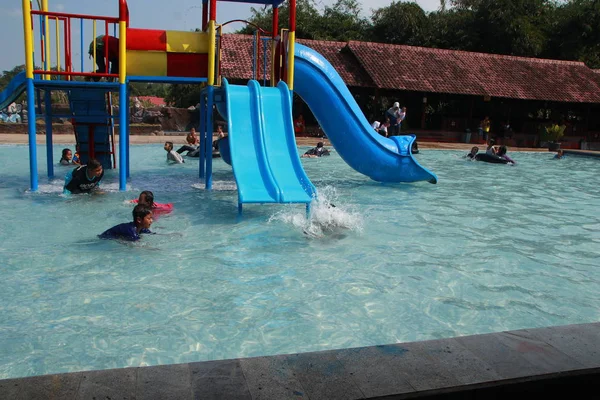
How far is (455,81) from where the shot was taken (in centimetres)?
2216

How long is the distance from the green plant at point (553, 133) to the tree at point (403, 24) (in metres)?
10.9

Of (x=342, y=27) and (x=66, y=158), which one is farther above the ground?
(x=342, y=27)

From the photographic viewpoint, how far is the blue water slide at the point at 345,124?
9.71 meters

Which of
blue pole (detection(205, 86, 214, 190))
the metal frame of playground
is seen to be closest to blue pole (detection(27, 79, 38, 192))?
the metal frame of playground

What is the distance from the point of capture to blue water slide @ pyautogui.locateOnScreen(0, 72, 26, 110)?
27.4 feet

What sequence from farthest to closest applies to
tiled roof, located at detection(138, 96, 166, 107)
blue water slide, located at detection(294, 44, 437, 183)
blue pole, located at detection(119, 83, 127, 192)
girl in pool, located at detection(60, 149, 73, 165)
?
tiled roof, located at detection(138, 96, 166, 107) < girl in pool, located at detection(60, 149, 73, 165) < blue water slide, located at detection(294, 44, 437, 183) < blue pole, located at detection(119, 83, 127, 192)

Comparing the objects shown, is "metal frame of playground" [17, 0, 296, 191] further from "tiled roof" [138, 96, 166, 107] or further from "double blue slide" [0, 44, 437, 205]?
"tiled roof" [138, 96, 166, 107]

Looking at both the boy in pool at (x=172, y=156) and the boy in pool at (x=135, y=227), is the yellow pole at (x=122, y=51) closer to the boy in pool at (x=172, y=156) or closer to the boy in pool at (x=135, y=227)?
the boy in pool at (x=135, y=227)

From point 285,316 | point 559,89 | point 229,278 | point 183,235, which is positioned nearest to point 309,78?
point 183,235

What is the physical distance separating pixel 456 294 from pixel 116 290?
280cm

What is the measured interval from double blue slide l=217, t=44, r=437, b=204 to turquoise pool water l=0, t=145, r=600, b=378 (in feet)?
1.62

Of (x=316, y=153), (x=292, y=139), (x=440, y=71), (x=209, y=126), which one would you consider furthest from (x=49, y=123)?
(x=440, y=71)

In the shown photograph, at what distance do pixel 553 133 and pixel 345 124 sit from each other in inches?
609

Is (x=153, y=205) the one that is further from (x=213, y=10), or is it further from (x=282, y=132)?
(x=213, y=10)
